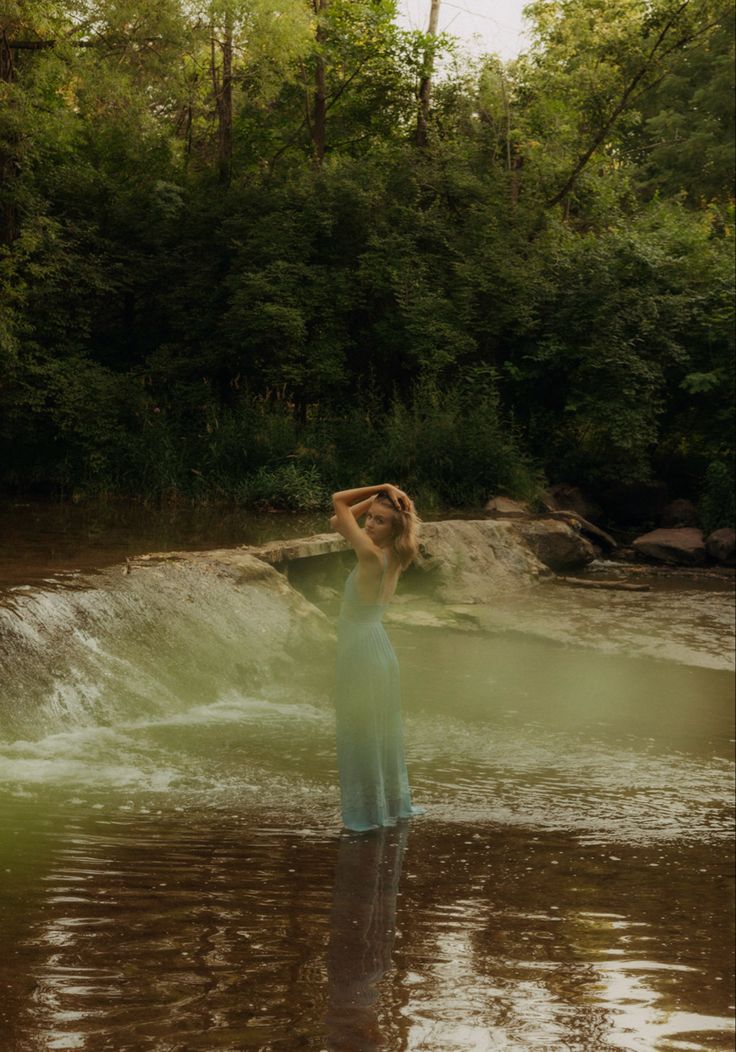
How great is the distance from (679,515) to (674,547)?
7.57ft

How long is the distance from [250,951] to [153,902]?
66 centimetres

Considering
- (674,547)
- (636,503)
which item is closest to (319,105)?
(636,503)

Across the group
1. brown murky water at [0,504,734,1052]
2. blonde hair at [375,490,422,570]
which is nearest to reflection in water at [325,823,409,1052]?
brown murky water at [0,504,734,1052]

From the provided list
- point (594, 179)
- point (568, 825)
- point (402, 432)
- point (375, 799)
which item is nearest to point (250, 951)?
point (375, 799)

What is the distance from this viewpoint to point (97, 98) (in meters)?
19.4

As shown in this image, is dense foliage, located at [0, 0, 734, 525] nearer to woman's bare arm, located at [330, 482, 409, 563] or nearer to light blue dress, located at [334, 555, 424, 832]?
light blue dress, located at [334, 555, 424, 832]

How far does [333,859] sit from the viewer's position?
5.72 m

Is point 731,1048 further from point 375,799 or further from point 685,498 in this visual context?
point 685,498

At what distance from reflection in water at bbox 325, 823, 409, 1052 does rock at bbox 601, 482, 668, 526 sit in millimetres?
16054

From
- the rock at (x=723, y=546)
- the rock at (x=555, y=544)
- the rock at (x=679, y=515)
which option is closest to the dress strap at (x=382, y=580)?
the rock at (x=555, y=544)

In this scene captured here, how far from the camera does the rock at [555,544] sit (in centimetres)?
1738

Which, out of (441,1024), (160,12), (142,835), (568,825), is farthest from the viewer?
(160,12)

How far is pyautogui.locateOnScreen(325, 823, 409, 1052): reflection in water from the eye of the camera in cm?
374

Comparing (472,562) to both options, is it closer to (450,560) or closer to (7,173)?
(450,560)
